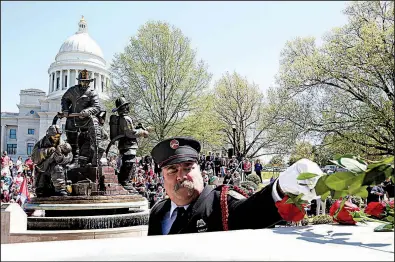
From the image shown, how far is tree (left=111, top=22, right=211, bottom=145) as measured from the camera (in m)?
32.9

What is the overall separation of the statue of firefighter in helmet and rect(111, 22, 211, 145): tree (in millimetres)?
22593

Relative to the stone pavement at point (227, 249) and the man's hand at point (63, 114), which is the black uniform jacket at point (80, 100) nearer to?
the man's hand at point (63, 114)

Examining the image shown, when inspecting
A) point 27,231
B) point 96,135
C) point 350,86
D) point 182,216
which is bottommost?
point 27,231

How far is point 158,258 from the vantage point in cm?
126

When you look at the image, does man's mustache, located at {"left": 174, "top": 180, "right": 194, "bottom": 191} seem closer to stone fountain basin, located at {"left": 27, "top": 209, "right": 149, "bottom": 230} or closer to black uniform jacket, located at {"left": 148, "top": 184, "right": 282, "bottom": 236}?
black uniform jacket, located at {"left": 148, "top": 184, "right": 282, "bottom": 236}

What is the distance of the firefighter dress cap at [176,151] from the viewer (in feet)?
10.5

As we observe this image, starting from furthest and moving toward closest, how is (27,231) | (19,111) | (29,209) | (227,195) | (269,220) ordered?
(19,111) < (29,209) < (27,231) < (227,195) < (269,220)

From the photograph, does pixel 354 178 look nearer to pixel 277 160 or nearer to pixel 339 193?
pixel 339 193

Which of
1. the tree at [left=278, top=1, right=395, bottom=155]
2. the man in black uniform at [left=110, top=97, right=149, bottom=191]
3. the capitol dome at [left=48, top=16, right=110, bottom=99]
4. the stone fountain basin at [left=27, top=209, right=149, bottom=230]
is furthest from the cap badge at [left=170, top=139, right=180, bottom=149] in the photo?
the capitol dome at [left=48, top=16, right=110, bottom=99]

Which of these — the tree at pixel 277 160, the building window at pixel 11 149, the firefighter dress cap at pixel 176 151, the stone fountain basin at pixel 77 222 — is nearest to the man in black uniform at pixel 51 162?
the stone fountain basin at pixel 77 222

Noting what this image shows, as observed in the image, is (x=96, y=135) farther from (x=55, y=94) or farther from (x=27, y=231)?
(x=55, y=94)

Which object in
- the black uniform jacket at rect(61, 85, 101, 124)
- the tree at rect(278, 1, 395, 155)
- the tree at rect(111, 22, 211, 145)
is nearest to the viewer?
the black uniform jacket at rect(61, 85, 101, 124)

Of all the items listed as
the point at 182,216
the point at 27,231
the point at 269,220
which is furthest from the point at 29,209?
the point at 269,220

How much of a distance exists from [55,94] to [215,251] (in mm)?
80519
